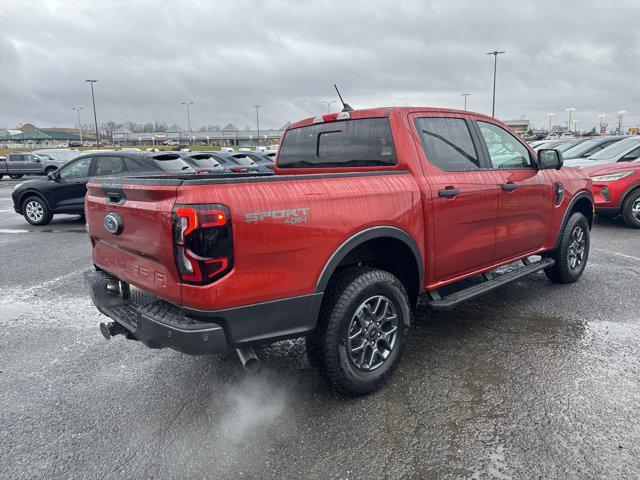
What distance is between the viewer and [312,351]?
2941mm

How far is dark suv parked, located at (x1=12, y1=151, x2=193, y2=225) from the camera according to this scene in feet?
33.7

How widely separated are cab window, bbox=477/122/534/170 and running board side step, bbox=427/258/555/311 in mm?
984

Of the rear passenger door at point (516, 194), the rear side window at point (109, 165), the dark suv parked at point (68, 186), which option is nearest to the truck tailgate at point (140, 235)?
the rear passenger door at point (516, 194)

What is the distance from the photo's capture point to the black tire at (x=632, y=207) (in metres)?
8.67

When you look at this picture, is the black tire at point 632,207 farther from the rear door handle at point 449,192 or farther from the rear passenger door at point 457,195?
the rear door handle at point 449,192

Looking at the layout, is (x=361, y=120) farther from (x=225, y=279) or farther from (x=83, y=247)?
(x=83, y=247)

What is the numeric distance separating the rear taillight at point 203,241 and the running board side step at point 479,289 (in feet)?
6.05

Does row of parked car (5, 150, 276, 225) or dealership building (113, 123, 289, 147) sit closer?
row of parked car (5, 150, 276, 225)

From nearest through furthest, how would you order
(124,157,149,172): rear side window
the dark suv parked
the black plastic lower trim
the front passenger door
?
the black plastic lower trim → (124,157,149,172): rear side window → the dark suv parked → the front passenger door

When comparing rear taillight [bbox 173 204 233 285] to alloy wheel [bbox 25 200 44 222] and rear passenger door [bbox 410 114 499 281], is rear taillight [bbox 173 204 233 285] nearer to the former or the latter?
rear passenger door [bbox 410 114 499 281]

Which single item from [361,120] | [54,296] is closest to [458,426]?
[361,120]

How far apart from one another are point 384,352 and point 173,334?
1473 mm

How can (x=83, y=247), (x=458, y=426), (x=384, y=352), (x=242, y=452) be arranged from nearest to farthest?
(x=242, y=452) → (x=458, y=426) → (x=384, y=352) → (x=83, y=247)

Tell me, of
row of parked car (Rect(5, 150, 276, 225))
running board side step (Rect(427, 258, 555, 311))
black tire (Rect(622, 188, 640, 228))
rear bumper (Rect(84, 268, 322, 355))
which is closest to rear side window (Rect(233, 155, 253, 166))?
row of parked car (Rect(5, 150, 276, 225))
